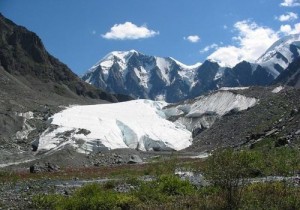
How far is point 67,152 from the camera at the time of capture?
82.9 metres

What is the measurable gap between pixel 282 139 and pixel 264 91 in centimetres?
10827

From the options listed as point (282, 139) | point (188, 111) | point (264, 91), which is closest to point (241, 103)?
point (264, 91)

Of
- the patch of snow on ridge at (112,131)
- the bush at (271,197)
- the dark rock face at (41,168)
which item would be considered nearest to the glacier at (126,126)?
the patch of snow on ridge at (112,131)

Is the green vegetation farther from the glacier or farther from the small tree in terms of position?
the glacier

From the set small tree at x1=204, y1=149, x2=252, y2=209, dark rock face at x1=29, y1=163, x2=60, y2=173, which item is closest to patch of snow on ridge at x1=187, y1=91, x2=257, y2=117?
dark rock face at x1=29, y1=163, x2=60, y2=173

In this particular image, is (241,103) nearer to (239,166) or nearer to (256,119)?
(256,119)

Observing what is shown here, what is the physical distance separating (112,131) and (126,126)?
7.13m

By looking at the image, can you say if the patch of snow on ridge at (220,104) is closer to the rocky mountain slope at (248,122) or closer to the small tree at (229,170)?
the rocky mountain slope at (248,122)

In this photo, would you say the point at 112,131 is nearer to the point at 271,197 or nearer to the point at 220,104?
the point at 220,104

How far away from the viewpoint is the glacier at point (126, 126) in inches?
3802

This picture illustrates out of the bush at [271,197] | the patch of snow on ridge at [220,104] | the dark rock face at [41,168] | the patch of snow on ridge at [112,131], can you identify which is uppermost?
the patch of snow on ridge at [220,104]

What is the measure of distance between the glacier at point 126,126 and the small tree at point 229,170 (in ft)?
232

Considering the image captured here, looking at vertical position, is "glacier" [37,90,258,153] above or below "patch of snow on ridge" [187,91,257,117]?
below

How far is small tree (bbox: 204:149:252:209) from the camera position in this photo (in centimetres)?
2005
